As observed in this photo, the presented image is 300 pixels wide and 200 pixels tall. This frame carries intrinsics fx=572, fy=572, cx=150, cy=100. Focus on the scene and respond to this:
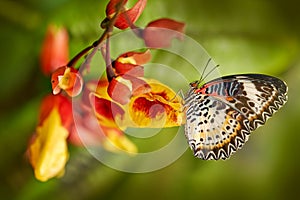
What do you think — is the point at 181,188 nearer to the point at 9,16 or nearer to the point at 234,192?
the point at 234,192

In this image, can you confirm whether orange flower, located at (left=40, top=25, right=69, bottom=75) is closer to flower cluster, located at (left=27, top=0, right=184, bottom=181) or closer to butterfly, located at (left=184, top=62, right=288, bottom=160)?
flower cluster, located at (left=27, top=0, right=184, bottom=181)

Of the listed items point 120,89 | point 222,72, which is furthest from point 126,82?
point 222,72

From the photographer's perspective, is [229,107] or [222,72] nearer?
[229,107]

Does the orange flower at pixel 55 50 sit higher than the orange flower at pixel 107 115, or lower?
higher

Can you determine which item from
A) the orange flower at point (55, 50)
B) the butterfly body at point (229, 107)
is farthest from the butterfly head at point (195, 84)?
the orange flower at point (55, 50)

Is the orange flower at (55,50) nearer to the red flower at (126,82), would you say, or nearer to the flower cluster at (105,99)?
the flower cluster at (105,99)

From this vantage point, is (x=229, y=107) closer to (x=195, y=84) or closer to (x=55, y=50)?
(x=195, y=84)
